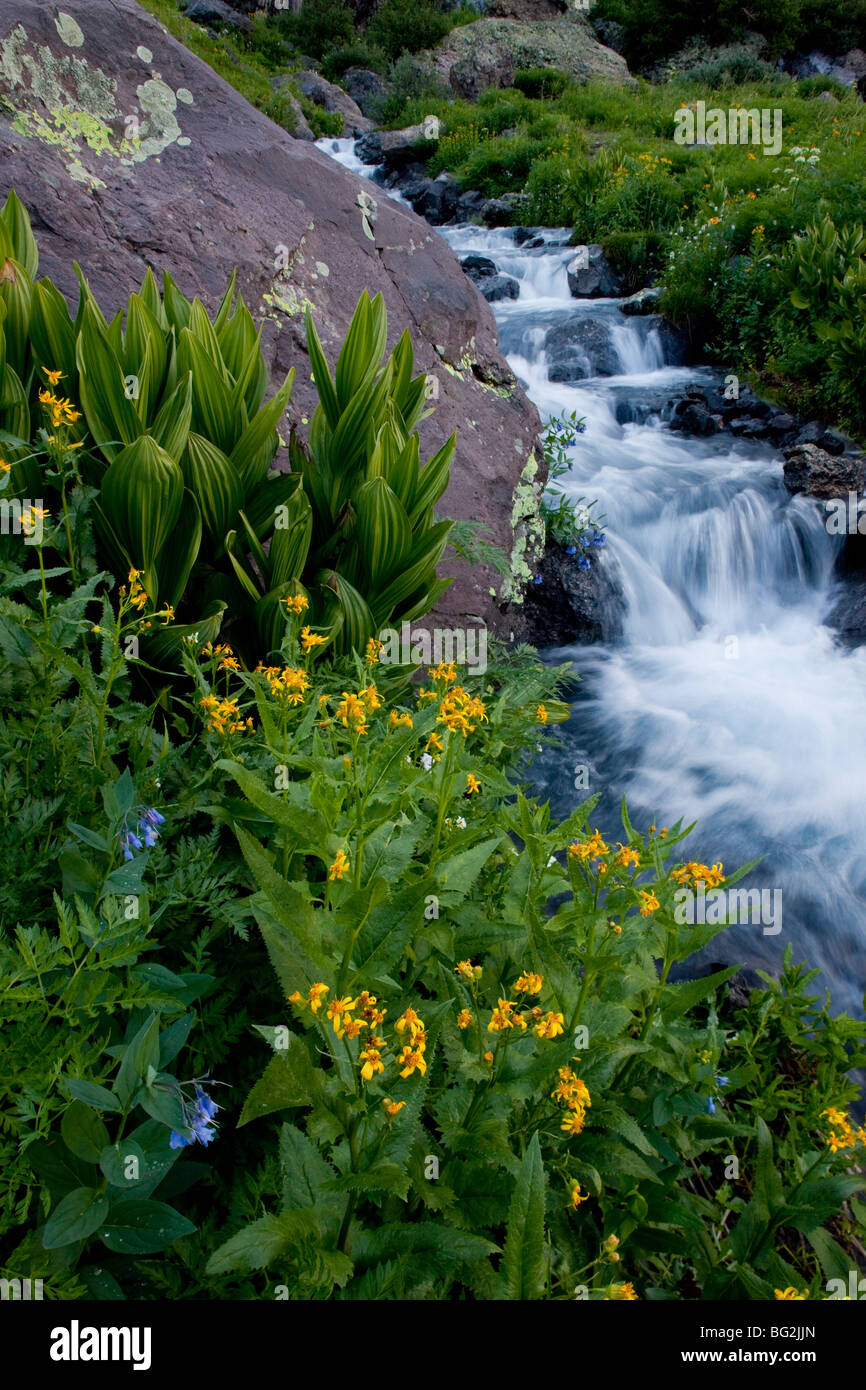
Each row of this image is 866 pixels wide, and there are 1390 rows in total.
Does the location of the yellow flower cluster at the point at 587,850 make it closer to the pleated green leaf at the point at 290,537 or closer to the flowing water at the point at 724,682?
the pleated green leaf at the point at 290,537

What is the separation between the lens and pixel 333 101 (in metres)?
19.3

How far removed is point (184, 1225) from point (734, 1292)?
3.24 feet

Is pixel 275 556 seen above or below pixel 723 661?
below

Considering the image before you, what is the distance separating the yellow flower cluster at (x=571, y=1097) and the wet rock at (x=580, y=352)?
26.5 feet

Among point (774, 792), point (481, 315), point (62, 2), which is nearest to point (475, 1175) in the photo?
point (774, 792)

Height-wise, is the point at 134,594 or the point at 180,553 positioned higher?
the point at 180,553

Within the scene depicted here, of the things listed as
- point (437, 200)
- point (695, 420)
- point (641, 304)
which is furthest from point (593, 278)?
point (437, 200)

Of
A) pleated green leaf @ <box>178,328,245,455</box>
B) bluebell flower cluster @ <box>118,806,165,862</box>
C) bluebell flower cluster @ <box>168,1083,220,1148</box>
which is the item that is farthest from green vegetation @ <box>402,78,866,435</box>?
bluebell flower cluster @ <box>168,1083,220,1148</box>

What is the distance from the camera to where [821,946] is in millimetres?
3381

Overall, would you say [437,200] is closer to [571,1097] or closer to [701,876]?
[701,876]

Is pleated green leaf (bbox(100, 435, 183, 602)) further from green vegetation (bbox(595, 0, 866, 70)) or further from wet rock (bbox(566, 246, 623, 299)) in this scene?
green vegetation (bbox(595, 0, 866, 70))

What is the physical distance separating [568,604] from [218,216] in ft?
9.18

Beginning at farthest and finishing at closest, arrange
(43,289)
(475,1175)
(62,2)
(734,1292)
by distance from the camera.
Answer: (62,2)
(43,289)
(734,1292)
(475,1175)
